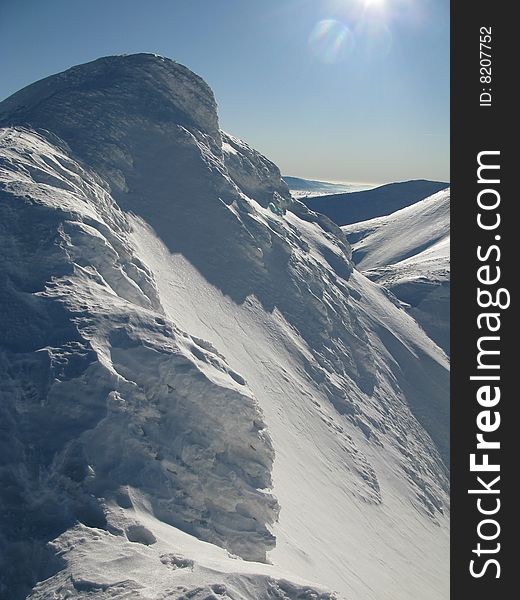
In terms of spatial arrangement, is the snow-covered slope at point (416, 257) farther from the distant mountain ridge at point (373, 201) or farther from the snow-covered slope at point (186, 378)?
the distant mountain ridge at point (373, 201)

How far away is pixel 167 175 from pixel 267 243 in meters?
10.2

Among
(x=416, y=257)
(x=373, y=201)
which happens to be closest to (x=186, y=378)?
(x=416, y=257)

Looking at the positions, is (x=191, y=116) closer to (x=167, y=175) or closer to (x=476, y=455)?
(x=167, y=175)

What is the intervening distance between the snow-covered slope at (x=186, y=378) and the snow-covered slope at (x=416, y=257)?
6.84 metres

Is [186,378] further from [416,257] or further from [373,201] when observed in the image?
[373,201]

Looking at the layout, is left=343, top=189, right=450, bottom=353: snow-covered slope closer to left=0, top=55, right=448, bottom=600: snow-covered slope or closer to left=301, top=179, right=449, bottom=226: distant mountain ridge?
left=0, top=55, right=448, bottom=600: snow-covered slope

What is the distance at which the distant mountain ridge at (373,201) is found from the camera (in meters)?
177

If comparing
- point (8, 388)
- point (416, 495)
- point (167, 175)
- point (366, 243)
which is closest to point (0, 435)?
point (8, 388)

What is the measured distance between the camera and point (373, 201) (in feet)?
607

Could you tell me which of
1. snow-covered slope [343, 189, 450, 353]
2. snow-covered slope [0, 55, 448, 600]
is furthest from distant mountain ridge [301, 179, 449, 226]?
snow-covered slope [0, 55, 448, 600]

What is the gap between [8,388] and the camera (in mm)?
15516

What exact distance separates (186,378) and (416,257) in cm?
9094

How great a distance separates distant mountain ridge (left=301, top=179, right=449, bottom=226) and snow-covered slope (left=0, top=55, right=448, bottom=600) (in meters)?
114

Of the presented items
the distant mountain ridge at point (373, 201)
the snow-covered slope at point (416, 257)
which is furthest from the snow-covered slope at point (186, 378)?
the distant mountain ridge at point (373, 201)
